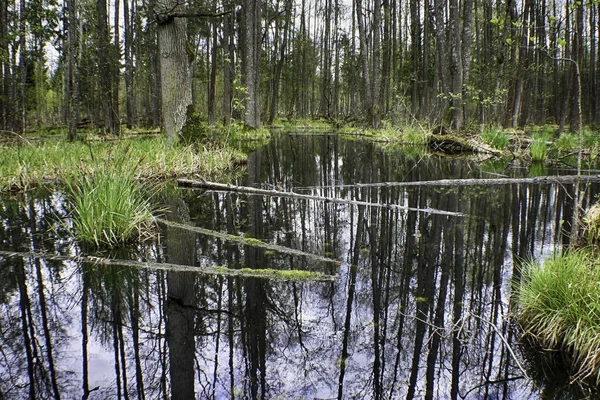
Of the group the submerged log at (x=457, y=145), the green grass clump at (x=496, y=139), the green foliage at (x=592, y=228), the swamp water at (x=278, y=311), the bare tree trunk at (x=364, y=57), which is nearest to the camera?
the swamp water at (x=278, y=311)

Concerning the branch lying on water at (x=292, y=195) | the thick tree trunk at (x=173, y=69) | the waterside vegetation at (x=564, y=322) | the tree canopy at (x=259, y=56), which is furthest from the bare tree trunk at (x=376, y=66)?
the waterside vegetation at (x=564, y=322)

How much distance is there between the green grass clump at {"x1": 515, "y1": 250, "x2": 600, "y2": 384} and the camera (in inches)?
79.9

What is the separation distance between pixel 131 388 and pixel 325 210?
153 inches

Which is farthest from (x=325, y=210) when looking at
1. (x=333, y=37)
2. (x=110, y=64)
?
(x=333, y=37)

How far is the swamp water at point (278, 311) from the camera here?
6.45 feet

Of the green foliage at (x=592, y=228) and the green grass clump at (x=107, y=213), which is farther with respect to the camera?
the green grass clump at (x=107, y=213)

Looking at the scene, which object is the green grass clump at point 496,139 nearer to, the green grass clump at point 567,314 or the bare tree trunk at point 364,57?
the bare tree trunk at point 364,57

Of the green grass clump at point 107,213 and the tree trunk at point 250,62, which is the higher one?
the tree trunk at point 250,62

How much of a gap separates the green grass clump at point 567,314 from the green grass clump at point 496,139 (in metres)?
11.0

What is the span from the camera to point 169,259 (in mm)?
3549

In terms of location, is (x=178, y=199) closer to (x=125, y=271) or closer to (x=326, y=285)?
(x=125, y=271)

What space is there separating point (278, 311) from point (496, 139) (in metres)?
12.1

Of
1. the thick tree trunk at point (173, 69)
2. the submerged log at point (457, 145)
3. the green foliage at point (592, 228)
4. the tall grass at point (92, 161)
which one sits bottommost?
the green foliage at point (592, 228)

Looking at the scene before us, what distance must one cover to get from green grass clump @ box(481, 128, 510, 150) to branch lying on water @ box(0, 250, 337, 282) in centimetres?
1113
